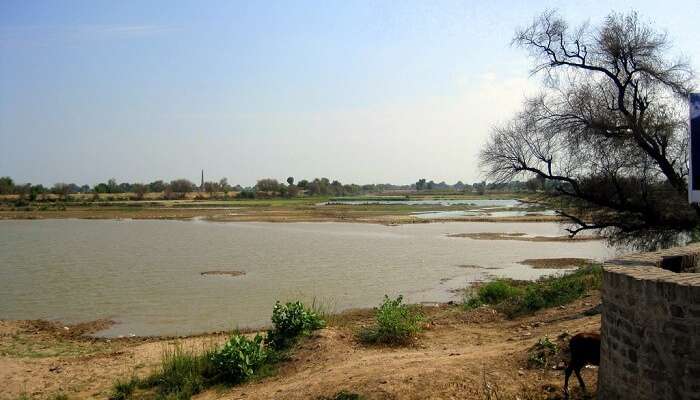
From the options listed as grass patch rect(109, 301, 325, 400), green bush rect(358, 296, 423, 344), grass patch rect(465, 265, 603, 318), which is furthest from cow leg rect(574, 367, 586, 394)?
grass patch rect(465, 265, 603, 318)

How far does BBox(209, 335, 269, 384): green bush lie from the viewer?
9547 mm

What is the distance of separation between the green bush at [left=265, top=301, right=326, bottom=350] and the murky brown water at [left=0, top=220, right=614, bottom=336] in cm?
465

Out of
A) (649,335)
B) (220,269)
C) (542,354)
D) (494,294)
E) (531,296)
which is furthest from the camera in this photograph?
(220,269)

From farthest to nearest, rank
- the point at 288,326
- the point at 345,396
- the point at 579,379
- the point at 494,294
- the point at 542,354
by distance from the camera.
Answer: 1. the point at 494,294
2. the point at 288,326
3. the point at 542,354
4. the point at 345,396
5. the point at 579,379

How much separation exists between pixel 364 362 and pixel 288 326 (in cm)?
227

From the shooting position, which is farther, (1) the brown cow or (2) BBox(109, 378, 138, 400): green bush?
(2) BBox(109, 378, 138, 400): green bush

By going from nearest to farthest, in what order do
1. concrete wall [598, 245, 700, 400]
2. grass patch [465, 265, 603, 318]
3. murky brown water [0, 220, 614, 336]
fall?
concrete wall [598, 245, 700, 400]
grass patch [465, 265, 603, 318]
murky brown water [0, 220, 614, 336]

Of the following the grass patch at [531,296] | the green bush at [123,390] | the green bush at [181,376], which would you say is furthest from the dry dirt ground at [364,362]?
the grass patch at [531,296]

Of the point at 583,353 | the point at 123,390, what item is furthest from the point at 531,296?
the point at 123,390

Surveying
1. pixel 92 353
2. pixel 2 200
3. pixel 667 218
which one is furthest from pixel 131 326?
pixel 2 200

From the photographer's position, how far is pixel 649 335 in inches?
217

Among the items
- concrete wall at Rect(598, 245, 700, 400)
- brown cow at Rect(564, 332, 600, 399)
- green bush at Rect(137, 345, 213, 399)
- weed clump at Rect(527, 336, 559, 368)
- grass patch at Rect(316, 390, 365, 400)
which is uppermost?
concrete wall at Rect(598, 245, 700, 400)

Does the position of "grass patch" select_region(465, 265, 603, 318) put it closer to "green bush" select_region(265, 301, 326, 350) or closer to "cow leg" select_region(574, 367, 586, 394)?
"green bush" select_region(265, 301, 326, 350)

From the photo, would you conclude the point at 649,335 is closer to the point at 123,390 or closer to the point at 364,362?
the point at 364,362
